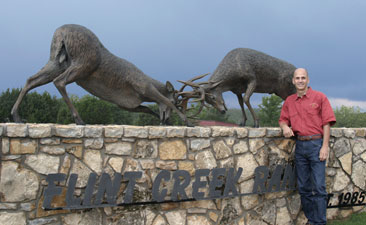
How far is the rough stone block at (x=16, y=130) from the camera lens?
13.2ft

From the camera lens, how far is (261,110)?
2080 centimetres

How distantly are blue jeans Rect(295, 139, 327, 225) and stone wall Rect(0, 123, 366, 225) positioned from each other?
51cm

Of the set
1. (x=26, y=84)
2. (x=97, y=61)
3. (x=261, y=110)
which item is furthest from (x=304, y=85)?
(x=261, y=110)

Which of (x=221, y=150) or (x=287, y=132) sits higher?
(x=287, y=132)

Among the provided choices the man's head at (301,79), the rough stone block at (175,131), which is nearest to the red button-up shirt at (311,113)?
the man's head at (301,79)

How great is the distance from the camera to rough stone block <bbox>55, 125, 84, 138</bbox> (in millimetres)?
4211

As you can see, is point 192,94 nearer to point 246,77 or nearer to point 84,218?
point 246,77

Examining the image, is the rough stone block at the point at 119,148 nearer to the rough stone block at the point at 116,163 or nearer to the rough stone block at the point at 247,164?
the rough stone block at the point at 116,163

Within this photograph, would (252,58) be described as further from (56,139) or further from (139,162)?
(56,139)

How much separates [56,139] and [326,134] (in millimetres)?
3757

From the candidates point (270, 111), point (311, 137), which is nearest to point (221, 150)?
point (311, 137)

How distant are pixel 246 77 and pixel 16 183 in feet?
14.4

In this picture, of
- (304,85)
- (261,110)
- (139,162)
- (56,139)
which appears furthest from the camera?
(261,110)

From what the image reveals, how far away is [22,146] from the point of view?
4.09 metres
